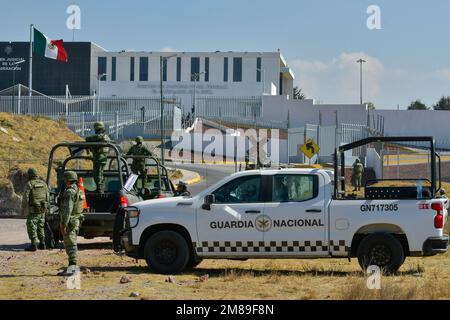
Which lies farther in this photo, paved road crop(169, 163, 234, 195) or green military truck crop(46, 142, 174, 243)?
paved road crop(169, 163, 234, 195)

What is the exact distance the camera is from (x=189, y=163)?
49.6m

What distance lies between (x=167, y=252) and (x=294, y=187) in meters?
2.26

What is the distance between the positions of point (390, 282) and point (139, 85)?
7071 cm

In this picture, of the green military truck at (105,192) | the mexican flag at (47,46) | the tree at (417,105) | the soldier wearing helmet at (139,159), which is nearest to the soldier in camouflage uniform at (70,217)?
the green military truck at (105,192)

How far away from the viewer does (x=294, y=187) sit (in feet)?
40.1

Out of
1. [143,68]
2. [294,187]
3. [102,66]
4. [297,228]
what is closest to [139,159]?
[294,187]

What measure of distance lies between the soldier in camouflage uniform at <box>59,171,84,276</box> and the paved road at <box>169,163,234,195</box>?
2317 centimetres

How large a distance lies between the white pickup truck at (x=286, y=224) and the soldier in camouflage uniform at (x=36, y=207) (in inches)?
168

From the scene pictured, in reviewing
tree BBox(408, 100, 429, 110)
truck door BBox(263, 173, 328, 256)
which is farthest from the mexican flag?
tree BBox(408, 100, 429, 110)

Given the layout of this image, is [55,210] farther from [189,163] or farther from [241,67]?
[241,67]

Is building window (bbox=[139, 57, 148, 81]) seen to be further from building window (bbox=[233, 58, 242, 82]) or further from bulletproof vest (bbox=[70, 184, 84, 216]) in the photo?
bulletproof vest (bbox=[70, 184, 84, 216])

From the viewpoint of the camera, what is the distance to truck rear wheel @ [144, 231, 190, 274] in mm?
12211

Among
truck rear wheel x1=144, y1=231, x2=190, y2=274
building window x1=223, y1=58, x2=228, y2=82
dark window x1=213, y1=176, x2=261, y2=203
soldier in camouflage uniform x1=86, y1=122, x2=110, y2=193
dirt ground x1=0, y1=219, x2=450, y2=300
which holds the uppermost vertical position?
building window x1=223, y1=58, x2=228, y2=82

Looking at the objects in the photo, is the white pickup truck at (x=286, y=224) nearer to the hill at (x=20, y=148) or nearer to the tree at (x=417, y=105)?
the hill at (x=20, y=148)
